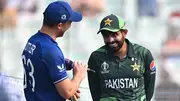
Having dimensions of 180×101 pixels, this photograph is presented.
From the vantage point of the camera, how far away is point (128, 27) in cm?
1224

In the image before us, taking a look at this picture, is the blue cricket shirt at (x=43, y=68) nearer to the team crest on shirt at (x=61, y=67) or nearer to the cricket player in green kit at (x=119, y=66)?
the team crest on shirt at (x=61, y=67)

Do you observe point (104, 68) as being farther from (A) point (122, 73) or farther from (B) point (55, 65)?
(B) point (55, 65)

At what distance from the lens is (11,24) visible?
43.3 ft

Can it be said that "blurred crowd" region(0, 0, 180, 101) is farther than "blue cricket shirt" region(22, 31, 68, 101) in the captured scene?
Yes

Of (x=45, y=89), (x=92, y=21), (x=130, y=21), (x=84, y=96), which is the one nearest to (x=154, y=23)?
(x=130, y=21)

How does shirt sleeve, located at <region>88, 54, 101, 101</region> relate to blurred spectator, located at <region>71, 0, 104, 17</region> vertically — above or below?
above

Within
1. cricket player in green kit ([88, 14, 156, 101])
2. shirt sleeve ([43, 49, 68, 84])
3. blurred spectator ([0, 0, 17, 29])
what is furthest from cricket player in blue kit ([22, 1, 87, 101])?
blurred spectator ([0, 0, 17, 29])

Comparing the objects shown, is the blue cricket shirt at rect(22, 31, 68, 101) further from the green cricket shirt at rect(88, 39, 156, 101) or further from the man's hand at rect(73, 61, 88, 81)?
the green cricket shirt at rect(88, 39, 156, 101)

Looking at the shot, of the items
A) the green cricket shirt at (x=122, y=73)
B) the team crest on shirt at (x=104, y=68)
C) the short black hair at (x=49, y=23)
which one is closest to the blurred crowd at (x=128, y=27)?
the green cricket shirt at (x=122, y=73)

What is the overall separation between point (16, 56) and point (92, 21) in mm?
1885

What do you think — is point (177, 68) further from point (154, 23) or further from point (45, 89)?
point (45, 89)

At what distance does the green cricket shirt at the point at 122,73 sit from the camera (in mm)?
4789

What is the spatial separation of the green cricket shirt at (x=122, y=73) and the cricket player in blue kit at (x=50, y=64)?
2.44 ft

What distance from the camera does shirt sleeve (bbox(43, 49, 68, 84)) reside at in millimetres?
3932
